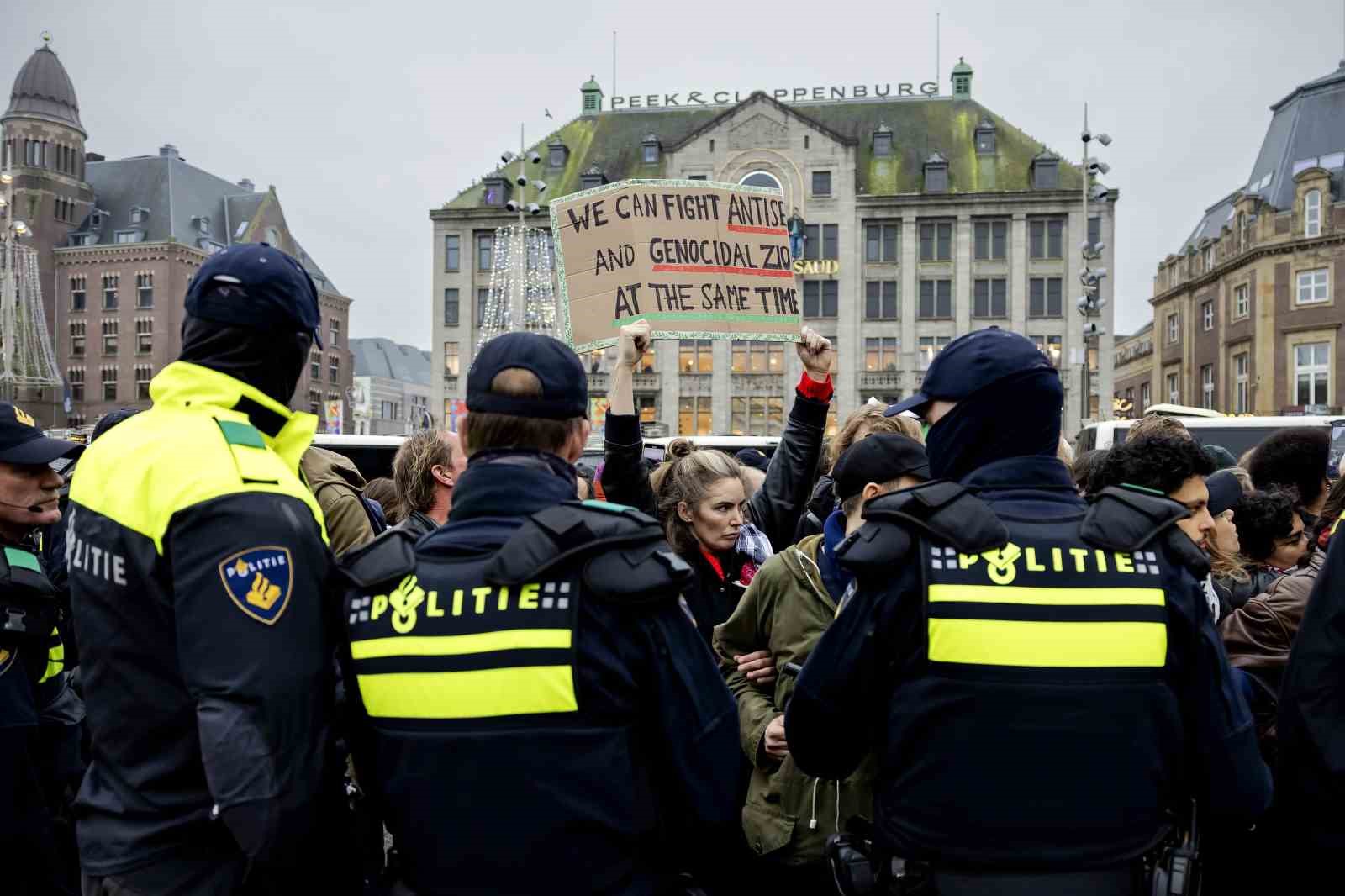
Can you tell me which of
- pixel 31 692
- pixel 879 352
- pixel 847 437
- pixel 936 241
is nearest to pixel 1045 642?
pixel 847 437

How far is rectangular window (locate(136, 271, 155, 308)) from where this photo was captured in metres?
77.9

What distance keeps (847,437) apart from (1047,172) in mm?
51790

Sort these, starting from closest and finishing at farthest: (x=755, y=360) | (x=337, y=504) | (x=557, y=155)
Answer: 1. (x=337, y=504)
2. (x=755, y=360)
3. (x=557, y=155)

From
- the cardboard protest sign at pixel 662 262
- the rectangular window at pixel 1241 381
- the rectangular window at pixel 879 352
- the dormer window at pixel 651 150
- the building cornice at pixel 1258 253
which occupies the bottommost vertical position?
the cardboard protest sign at pixel 662 262

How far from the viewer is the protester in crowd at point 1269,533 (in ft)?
14.8

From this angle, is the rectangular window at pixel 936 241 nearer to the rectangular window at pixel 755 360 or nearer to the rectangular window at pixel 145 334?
the rectangular window at pixel 755 360

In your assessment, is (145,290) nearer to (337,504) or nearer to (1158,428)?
(337,504)

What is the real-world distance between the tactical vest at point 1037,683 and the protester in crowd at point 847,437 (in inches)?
65.5

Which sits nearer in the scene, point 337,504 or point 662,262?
point 337,504

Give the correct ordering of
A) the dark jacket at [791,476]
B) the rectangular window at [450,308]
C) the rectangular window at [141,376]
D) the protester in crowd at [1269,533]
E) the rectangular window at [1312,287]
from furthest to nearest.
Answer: the rectangular window at [141,376] < the rectangular window at [450,308] < the rectangular window at [1312,287] < the dark jacket at [791,476] < the protester in crowd at [1269,533]

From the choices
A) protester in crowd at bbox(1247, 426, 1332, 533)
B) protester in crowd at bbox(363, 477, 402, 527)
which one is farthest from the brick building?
protester in crowd at bbox(1247, 426, 1332, 533)

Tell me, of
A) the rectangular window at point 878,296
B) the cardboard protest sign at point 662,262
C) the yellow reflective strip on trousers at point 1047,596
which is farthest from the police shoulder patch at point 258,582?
the rectangular window at point 878,296

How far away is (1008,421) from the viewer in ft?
8.75

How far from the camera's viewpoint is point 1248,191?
5150 centimetres
